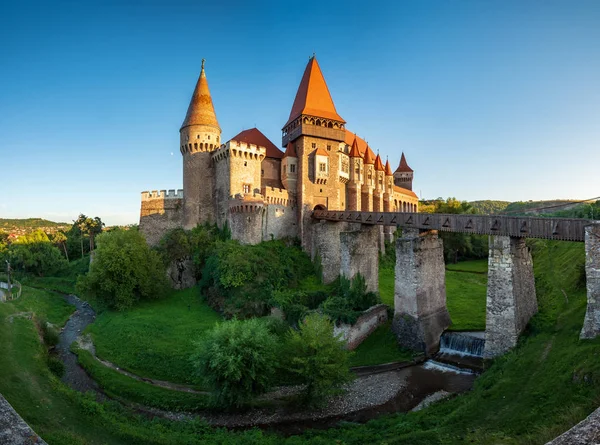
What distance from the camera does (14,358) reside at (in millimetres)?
19391

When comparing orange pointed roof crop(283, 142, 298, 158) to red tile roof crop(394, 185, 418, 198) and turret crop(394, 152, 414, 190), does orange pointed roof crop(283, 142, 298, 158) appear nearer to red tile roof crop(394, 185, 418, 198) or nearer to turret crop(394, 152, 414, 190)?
red tile roof crop(394, 185, 418, 198)

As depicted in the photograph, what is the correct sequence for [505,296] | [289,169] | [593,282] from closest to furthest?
[593,282] < [505,296] < [289,169]

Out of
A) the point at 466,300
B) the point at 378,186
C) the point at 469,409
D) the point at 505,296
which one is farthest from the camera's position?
the point at 378,186

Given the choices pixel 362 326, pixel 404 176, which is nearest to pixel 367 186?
pixel 404 176

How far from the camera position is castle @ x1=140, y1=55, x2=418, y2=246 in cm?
3428

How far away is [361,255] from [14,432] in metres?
22.9

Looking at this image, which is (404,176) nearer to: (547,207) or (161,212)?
(161,212)

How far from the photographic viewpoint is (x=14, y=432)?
841 cm

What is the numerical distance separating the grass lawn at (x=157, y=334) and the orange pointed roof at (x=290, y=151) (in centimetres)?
1612

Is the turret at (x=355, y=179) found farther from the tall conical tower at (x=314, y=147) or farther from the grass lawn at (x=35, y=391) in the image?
the grass lawn at (x=35, y=391)

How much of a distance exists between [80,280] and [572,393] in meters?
34.0

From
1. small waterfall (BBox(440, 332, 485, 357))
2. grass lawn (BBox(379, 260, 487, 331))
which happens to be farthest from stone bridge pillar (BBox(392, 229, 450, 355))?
grass lawn (BBox(379, 260, 487, 331))

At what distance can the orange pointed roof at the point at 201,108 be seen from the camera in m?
36.4

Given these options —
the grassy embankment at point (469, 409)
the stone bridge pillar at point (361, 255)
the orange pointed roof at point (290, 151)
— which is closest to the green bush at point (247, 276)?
the stone bridge pillar at point (361, 255)
